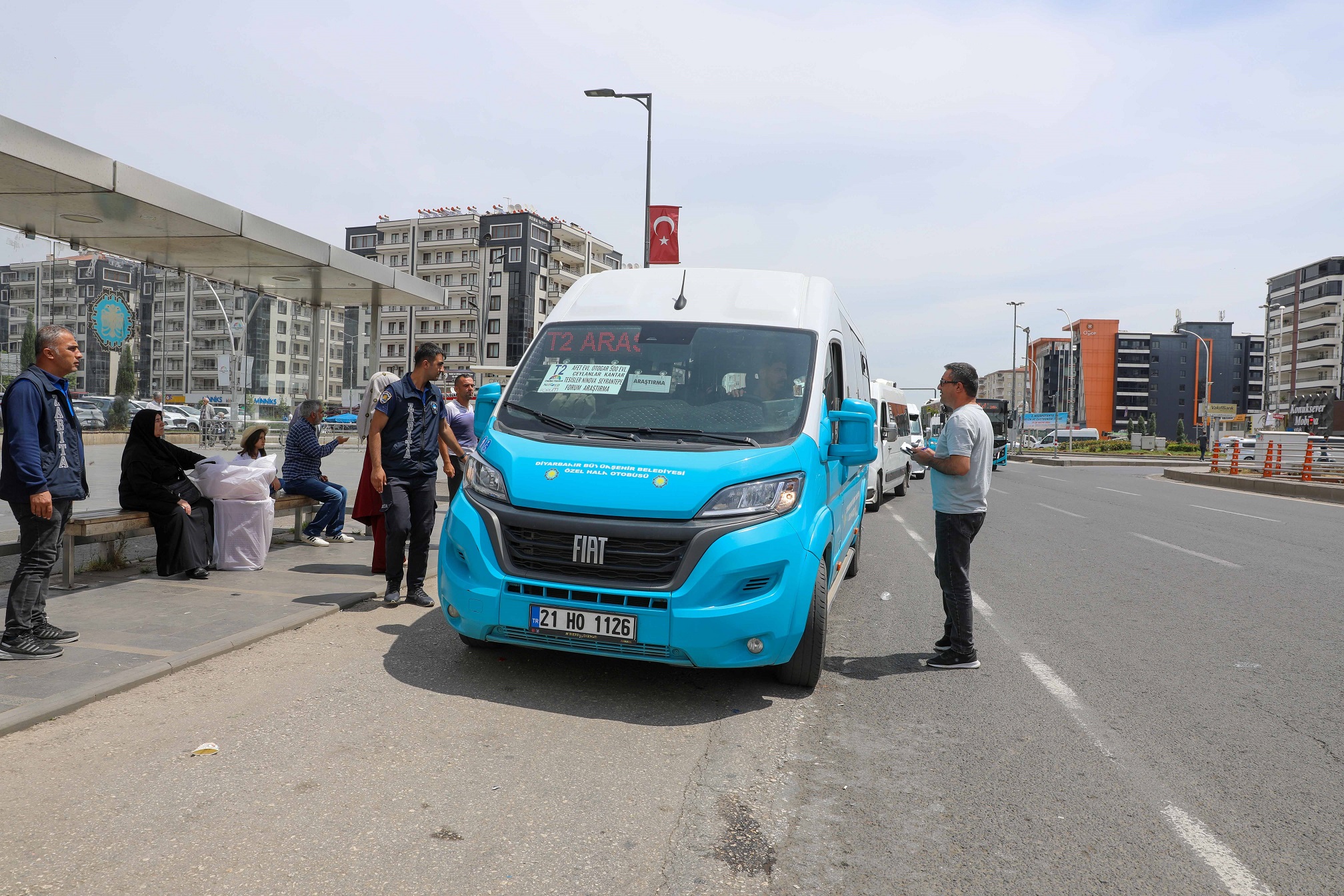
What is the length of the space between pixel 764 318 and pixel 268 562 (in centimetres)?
531

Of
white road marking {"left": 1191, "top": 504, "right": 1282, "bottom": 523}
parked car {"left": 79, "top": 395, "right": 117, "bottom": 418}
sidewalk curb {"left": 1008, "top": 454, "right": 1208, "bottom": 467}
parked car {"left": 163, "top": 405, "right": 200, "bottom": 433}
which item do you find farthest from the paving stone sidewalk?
sidewalk curb {"left": 1008, "top": 454, "right": 1208, "bottom": 467}

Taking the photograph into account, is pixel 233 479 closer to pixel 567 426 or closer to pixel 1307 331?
pixel 567 426

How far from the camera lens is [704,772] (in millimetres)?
3754

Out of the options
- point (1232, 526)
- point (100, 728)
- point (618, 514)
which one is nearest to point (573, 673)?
point (618, 514)

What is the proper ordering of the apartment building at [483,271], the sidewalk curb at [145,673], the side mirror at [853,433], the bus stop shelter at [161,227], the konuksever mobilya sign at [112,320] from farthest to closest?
→ the apartment building at [483,271]
the konuksever mobilya sign at [112,320]
the bus stop shelter at [161,227]
the side mirror at [853,433]
the sidewalk curb at [145,673]

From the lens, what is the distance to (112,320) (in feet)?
30.2

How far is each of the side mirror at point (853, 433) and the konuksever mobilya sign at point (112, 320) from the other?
7.60 metres

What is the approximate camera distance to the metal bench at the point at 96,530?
677 cm

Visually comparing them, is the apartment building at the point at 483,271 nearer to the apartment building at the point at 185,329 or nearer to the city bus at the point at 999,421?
the city bus at the point at 999,421

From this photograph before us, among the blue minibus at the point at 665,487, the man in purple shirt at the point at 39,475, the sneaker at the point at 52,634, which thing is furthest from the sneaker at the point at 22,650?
the blue minibus at the point at 665,487

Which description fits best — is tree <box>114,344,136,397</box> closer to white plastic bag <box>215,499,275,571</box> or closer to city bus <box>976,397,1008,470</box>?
white plastic bag <box>215,499,275,571</box>

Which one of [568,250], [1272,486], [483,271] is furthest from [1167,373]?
[1272,486]

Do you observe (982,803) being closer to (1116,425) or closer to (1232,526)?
(1232,526)

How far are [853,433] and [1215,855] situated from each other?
2.75m
